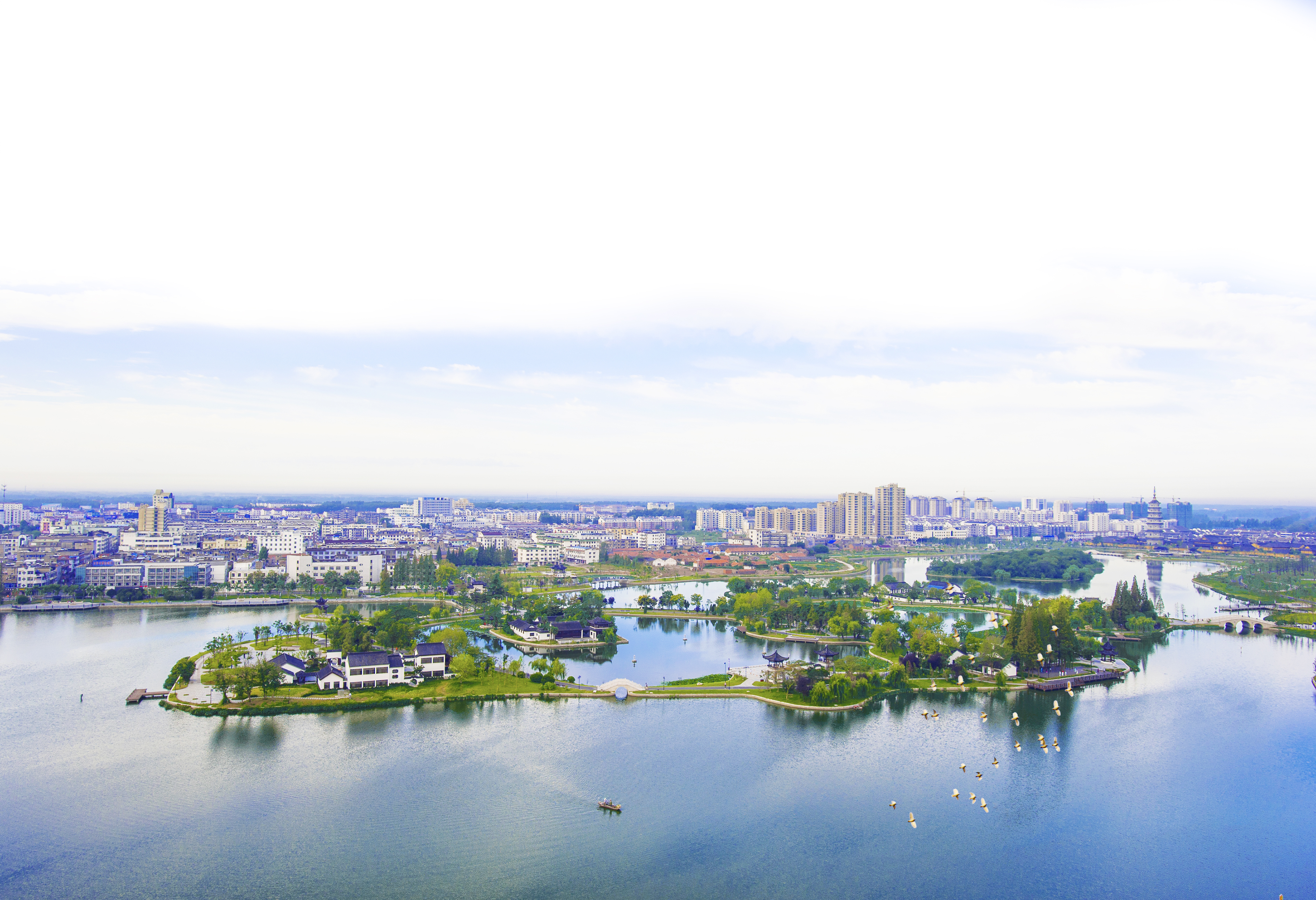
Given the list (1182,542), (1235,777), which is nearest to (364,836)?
(1235,777)

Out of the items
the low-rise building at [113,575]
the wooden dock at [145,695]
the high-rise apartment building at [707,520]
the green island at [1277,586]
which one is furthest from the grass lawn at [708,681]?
the high-rise apartment building at [707,520]

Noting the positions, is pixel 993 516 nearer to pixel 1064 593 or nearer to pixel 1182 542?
pixel 1182 542

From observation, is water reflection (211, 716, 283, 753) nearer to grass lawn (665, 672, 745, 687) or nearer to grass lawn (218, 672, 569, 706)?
grass lawn (218, 672, 569, 706)

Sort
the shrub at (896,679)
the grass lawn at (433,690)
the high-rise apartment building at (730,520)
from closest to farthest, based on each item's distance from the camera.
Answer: the grass lawn at (433,690) < the shrub at (896,679) < the high-rise apartment building at (730,520)

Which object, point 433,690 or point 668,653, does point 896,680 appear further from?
point 433,690

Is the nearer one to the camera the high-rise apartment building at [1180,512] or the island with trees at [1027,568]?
the island with trees at [1027,568]

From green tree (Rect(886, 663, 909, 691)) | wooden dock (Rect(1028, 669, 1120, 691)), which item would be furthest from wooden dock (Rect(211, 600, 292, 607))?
wooden dock (Rect(1028, 669, 1120, 691))

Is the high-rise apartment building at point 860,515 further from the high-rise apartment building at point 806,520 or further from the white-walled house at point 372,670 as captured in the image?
the white-walled house at point 372,670
